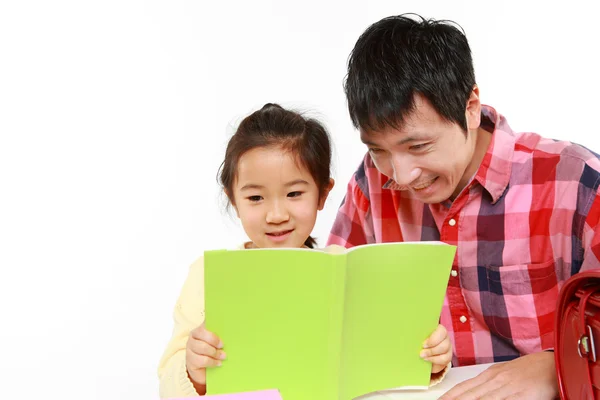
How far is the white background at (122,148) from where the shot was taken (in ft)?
7.24

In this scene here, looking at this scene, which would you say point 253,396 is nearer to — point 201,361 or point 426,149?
point 201,361

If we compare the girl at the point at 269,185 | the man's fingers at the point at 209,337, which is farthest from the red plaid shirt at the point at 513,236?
the man's fingers at the point at 209,337

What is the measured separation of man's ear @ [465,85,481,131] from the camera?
1.43 m

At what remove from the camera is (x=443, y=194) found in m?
1.47

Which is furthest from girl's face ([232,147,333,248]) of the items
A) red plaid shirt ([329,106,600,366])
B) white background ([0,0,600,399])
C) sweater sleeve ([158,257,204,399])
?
white background ([0,0,600,399])

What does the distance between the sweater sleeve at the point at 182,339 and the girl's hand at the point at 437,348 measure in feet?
1.26

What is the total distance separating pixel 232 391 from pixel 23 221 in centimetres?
132

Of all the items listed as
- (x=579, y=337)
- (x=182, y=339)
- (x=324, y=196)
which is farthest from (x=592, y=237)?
(x=182, y=339)

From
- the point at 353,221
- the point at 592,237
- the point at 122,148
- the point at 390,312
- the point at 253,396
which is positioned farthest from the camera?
the point at 122,148

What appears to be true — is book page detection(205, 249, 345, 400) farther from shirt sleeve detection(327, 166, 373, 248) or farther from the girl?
shirt sleeve detection(327, 166, 373, 248)

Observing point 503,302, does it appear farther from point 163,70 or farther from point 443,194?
point 163,70

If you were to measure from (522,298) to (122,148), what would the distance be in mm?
1264

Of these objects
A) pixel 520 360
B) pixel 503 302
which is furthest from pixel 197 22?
pixel 520 360

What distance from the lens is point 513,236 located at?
4.94 feet
